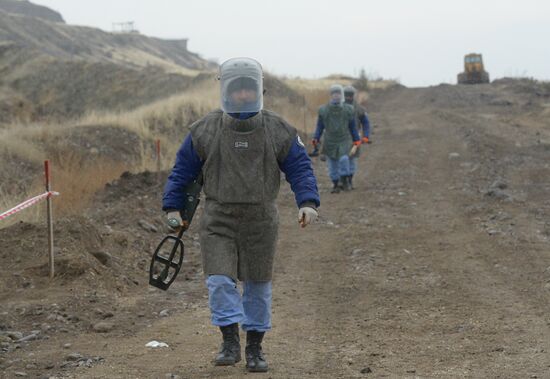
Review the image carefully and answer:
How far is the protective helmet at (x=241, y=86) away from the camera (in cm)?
575

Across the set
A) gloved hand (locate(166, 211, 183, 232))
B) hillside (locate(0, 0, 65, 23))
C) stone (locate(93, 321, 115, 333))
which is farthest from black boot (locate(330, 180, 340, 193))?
hillside (locate(0, 0, 65, 23))

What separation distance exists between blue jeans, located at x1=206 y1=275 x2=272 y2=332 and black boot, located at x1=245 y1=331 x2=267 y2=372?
5 centimetres

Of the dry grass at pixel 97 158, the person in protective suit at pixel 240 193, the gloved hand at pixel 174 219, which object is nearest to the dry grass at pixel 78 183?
the dry grass at pixel 97 158

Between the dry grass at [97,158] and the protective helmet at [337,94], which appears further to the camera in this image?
the protective helmet at [337,94]

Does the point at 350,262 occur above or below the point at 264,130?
below

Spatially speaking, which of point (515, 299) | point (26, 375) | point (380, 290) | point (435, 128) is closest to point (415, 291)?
point (380, 290)

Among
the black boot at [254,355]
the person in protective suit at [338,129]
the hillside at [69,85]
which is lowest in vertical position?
the black boot at [254,355]

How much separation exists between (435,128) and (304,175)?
23.4 m

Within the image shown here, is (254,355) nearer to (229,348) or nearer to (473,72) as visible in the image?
(229,348)

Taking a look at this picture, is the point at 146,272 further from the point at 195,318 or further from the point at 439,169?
the point at 439,169

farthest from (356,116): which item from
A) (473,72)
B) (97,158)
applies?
(473,72)

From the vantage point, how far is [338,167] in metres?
15.7

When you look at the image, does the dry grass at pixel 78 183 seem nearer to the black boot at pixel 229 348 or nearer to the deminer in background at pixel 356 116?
the deminer in background at pixel 356 116

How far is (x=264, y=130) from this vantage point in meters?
5.73
